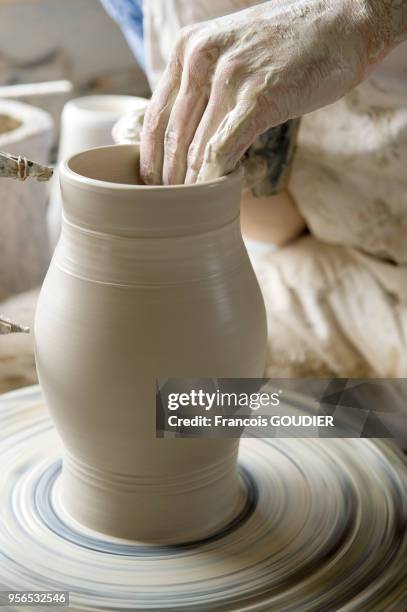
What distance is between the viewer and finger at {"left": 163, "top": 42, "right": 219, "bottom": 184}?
1108mm

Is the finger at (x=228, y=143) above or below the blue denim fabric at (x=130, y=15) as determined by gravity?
above

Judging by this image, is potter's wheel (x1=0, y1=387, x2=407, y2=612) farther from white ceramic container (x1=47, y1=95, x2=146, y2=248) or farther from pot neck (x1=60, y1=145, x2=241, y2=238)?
white ceramic container (x1=47, y1=95, x2=146, y2=248)

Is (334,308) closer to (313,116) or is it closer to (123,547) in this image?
(313,116)

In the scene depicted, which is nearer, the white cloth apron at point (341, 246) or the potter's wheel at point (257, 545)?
the potter's wheel at point (257, 545)

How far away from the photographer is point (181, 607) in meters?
0.98

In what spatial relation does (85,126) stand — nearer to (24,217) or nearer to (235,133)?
(24,217)

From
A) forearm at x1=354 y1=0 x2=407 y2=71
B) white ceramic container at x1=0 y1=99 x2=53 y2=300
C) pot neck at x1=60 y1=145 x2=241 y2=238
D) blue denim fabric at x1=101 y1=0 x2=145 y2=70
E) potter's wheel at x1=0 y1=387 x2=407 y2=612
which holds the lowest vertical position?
white ceramic container at x1=0 y1=99 x2=53 y2=300

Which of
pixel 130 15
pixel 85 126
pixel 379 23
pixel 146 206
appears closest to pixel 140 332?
pixel 146 206

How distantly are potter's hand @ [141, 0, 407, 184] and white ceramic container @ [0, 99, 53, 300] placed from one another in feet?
3.17

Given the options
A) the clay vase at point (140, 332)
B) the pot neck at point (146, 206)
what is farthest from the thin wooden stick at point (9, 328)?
the pot neck at point (146, 206)

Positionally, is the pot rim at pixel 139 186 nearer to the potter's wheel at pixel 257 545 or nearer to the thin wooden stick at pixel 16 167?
the thin wooden stick at pixel 16 167

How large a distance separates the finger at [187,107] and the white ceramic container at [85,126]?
3.75 feet

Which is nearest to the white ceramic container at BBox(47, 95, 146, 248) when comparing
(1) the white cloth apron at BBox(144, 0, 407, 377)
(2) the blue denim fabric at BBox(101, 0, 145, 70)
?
(2) the blue denim fabric at BBox(101, 0, 145, 70)

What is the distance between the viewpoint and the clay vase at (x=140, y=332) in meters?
0.97
